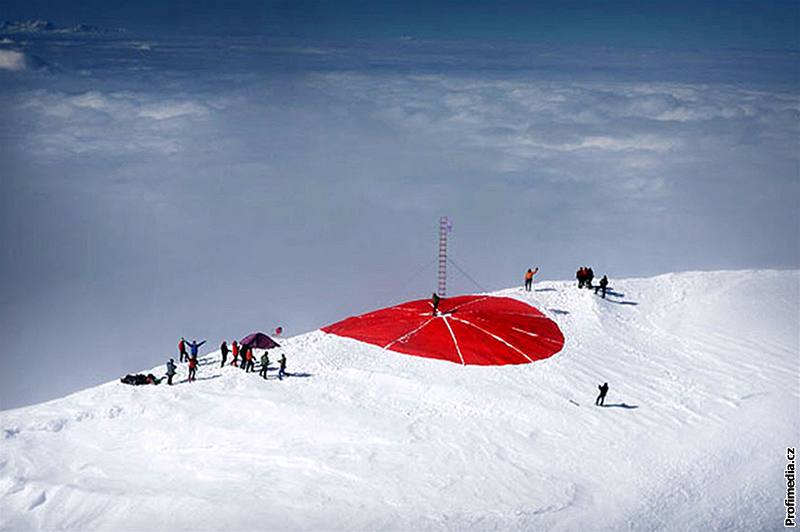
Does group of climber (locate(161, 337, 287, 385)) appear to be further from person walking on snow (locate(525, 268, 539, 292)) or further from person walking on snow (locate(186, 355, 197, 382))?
person walking on snow (locate(525, 268, 539, 292))

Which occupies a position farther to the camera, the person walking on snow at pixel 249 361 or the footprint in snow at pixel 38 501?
the person walking on snow at pixel 249 361

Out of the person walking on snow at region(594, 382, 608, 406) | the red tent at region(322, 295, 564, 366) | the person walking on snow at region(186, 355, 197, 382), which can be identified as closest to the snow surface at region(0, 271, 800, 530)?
the person walking on snow at region(594, 382, 608, 406)

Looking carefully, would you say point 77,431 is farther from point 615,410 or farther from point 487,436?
point 615,410

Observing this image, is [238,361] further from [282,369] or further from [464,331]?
[464,331]

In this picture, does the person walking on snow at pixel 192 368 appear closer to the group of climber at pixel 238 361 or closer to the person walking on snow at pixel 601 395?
the group of climber at pixel 238 361

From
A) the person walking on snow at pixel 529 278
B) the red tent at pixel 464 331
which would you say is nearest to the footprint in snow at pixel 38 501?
the red tent at pixel 464 331
